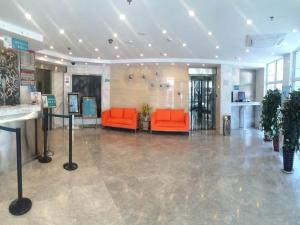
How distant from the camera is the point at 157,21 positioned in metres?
4.45

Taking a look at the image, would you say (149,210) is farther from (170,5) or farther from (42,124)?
(42,124)

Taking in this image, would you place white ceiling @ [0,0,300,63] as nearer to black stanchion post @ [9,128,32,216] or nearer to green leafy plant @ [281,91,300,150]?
green leafy plant @ [281,91,300,150]

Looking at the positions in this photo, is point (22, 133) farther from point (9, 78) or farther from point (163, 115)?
point (163, 115)

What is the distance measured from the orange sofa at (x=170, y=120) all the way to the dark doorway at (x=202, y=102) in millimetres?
950

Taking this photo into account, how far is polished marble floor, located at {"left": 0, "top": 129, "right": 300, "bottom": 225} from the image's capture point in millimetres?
2852

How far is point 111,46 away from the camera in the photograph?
22.1 feet

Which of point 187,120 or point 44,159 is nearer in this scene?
point 44,159

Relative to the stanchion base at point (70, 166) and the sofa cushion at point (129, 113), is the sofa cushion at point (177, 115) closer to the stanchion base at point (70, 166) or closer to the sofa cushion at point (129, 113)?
the sofa cushion at point (129, 113)

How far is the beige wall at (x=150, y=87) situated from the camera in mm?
9422

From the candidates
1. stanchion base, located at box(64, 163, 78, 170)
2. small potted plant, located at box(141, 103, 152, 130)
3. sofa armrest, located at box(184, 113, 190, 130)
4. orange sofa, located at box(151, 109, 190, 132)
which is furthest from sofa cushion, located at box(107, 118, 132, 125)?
stanchion base, located at box(64, 163, 78, 170)

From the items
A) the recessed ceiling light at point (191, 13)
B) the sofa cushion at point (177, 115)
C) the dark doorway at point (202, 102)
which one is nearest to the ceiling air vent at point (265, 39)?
the recessed ceiling light at point (191, 13)

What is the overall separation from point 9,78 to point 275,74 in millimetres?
9374

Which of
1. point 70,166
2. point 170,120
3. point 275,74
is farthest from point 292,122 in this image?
point 275,74

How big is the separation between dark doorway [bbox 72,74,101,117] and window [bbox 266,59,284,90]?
7.49 meters
